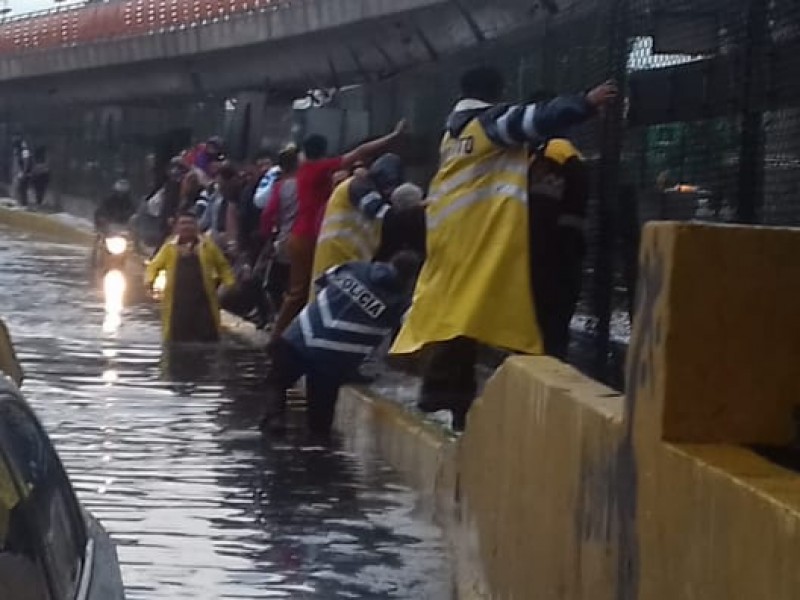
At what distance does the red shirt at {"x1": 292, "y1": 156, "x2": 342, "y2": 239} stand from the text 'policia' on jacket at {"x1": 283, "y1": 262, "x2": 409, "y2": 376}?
3362 mm

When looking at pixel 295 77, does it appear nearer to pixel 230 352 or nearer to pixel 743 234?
pixel 230 352

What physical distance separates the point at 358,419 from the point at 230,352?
17.5ft

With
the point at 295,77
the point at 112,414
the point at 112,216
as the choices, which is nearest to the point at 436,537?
the point at 112,414

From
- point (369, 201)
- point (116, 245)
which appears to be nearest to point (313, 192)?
point (369, 201)

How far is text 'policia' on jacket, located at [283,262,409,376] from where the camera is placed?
11477 millimetres

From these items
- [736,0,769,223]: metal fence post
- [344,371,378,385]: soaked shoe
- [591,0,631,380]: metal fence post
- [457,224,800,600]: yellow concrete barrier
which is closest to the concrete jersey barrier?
[457,224,800,600]: yellow concrete barrier

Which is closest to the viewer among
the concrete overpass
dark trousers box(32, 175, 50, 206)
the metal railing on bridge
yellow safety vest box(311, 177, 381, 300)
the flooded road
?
the flooded road

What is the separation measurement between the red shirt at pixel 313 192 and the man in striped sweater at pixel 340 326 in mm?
3110

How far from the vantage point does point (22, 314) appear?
2091 centimetres

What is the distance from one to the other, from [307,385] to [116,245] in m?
16.2

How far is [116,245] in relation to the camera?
92.0 feet

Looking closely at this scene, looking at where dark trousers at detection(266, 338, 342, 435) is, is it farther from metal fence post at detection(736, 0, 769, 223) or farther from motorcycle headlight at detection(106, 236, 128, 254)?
motorcycle headlight at detection(106, 236, 128, 254)

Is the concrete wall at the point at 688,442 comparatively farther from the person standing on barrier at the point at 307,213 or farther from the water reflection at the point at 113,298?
the water reflection at the point at 113,298

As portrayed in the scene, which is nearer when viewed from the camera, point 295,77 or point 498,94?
point 498,94
